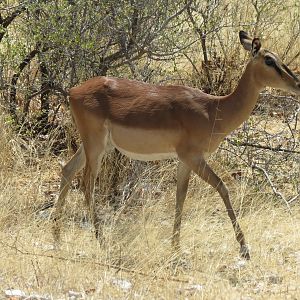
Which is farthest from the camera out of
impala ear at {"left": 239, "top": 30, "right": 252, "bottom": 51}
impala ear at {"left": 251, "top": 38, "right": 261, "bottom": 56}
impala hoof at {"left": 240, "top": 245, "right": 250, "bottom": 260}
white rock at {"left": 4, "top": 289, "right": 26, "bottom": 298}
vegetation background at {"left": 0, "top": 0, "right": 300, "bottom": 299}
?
impala ear at {"left": 239, "top": 30, "right": 252, "bottom": 51}

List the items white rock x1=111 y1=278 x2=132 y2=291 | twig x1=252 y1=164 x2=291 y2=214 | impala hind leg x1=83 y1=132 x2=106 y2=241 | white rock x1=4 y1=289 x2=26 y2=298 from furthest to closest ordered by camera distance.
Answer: twig x1=252 y1=164 x2=291 y2=214
impala hind leg x1=83 y1=132 x2=106 y2=241
white rock x1=111 y1=278 x2=132 y2=291
white rock x1=4 y1=289 x2=26 y2=298

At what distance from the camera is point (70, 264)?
5531mm

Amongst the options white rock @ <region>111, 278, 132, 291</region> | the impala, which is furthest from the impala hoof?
white rock @ <region>111, 278, 132, 291</region>

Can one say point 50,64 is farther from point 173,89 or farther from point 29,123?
point 173,89

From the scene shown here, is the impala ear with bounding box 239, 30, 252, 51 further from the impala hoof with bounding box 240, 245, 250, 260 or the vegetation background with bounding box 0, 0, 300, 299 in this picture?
the impala hoof with bounding box 240, 245, 250, 260

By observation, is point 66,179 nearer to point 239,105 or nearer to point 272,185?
point 239,105

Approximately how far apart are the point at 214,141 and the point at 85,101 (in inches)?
45.3

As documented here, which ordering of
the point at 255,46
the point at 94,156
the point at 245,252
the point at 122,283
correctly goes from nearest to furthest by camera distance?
the point at 122,283 → the point at 245,252 → the point at 255,46 → the point at 94,156

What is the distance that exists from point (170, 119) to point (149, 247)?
1.06 meters

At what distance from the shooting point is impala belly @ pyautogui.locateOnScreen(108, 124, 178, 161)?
638 centimetres

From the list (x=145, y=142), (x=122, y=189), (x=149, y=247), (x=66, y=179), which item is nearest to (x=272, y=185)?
(x=122, y=189)

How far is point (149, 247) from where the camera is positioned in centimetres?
609

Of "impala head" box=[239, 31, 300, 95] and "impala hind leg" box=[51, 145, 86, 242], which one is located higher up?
"impala head" box=[239, 31, 300, 95]

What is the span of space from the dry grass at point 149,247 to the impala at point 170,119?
0.20m
